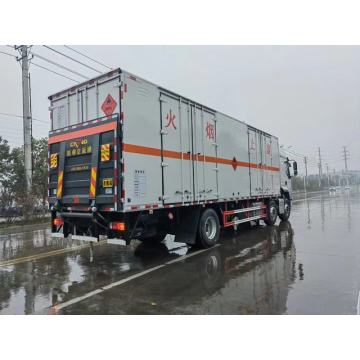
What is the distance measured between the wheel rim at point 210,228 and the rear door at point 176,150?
120 centimetres

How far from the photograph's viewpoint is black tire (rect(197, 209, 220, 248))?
8.41m

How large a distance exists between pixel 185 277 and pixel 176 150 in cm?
298

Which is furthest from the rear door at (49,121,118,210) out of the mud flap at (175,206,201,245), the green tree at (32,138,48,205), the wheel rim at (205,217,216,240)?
the green tree at (32,138,48,205)

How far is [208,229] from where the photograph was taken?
8.95 metres

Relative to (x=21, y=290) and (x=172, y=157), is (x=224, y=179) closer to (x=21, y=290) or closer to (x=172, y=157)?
(x=172, y=157)

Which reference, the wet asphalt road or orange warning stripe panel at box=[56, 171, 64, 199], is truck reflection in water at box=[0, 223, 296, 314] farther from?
orange warning stripe panel at box=[56, 171, 64, 199]

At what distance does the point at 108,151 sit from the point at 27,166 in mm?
11588

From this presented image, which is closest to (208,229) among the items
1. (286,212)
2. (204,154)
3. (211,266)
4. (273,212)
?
(204,154)

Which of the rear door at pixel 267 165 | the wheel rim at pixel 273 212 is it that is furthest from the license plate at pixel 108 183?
the wheel rim at pixel 273 212

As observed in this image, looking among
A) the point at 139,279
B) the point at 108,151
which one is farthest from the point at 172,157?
the point at 139,279

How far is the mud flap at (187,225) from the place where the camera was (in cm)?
810

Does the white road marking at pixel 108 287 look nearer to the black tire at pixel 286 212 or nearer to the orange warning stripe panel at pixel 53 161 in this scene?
the orange warning stripe panel at pixel 53 161

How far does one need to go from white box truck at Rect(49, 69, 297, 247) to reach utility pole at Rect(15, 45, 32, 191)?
946 cm

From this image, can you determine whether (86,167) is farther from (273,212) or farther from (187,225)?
(273,212)
